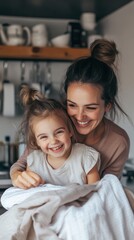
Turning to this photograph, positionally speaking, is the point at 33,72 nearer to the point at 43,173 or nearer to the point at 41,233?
the point at 43,173

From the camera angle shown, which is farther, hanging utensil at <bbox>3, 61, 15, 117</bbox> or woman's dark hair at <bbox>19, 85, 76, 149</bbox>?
hanging utensil at <bbox>3, 61, 15, 117</bbox>

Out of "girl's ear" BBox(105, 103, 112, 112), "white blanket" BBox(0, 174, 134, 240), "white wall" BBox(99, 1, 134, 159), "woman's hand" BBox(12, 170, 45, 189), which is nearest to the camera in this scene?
"white blanket" BBox(0, 174, 134, 240)

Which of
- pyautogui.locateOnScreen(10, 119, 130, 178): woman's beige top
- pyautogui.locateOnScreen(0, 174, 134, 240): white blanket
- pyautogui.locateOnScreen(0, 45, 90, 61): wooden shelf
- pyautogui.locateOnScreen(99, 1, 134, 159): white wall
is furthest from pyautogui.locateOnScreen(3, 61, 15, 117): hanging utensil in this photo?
pyautogui.locateOnScreen(0, 174, 134, 240): white blanket

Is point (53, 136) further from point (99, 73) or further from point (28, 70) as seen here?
point (28, 70)

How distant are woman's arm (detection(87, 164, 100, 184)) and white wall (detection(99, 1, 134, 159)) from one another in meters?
0.96

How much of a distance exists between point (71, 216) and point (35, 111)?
0.87ft

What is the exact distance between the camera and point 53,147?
0.91 m

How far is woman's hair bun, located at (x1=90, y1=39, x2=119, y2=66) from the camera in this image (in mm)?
1025

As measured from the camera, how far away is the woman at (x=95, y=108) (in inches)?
36.7

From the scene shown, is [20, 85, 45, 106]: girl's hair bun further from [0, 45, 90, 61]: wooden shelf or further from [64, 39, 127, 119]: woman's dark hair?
[0, 45, 90, 61]: wooden shelf

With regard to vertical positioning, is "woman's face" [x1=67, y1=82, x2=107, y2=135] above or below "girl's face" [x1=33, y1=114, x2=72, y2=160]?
above

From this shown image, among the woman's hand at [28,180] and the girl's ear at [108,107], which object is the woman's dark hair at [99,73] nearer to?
the girl's ear at [108,107]

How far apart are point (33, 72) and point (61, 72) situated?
0.14m

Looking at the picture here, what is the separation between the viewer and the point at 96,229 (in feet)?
2.56
